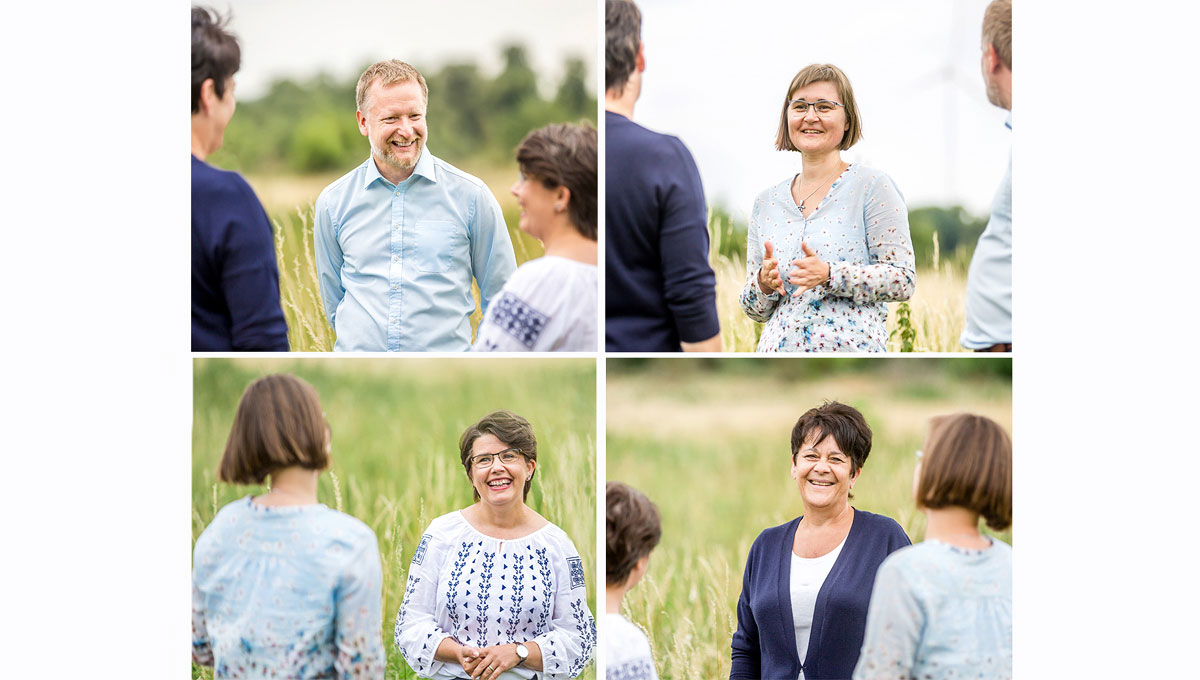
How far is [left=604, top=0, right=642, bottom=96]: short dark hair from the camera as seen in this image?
8.54 ft

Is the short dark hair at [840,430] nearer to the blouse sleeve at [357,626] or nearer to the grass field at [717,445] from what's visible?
the grass field at [717,445]

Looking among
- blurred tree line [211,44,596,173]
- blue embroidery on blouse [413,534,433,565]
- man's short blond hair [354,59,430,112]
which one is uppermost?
man's short blond hair [354,59,430,112]

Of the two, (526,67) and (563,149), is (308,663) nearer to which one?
(563,149)

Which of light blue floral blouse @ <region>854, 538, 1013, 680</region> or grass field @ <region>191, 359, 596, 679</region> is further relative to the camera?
grass field @ <region>191, 359, 596, 679</region>

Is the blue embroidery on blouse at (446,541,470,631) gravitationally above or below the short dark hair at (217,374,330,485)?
below

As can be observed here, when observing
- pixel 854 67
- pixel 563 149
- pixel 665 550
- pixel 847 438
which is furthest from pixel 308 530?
pixel 854 67

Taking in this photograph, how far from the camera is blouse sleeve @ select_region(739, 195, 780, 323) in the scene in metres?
2.63

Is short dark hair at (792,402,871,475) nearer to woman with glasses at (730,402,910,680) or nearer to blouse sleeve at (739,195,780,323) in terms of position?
woman with glasses at (730,402,910,680)

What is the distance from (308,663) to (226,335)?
894 mm

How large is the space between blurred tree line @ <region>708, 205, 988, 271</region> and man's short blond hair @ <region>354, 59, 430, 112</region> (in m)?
0.84

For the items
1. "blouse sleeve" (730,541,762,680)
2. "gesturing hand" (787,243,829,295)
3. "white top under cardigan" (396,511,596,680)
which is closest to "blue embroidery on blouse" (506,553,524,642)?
"white top under cardigan" (396,511,596,680)

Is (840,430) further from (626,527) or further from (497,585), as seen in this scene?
(497,585)

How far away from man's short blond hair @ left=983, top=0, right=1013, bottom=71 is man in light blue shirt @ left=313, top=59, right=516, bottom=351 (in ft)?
4.54
